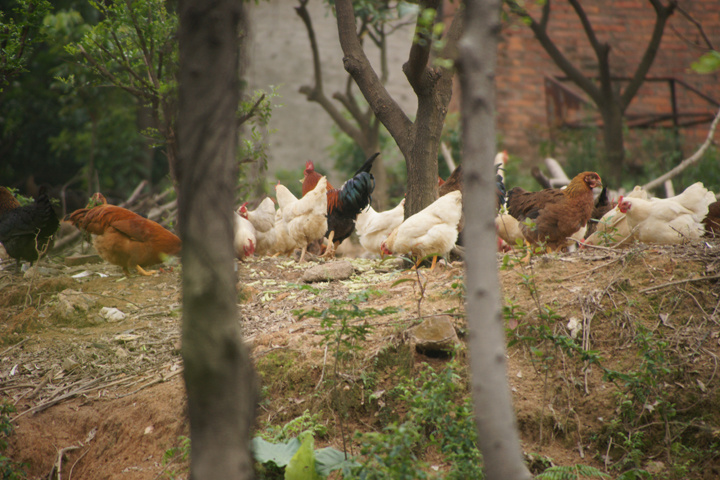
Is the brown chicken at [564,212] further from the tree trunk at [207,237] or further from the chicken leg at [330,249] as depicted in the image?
the tree trunk at [207,237]

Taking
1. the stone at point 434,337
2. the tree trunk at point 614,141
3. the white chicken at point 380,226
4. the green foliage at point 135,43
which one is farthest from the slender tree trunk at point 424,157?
the tree trunk at point 614,141

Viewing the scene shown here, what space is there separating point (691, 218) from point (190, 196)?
15.6ft

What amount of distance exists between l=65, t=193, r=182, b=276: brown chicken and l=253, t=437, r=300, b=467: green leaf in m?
3.50

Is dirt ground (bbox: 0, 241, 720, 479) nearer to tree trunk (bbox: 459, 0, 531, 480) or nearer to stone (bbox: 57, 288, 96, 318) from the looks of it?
stone (bbox: 57, 288, 96, 318)

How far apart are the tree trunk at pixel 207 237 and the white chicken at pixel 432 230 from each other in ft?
11.0

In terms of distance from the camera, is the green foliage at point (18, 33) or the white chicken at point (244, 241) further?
the white chicken at point (244, 241)

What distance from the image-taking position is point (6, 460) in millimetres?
2730

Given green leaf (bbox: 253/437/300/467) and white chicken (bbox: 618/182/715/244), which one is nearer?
green leaf (bbox: 253/437/300/467)

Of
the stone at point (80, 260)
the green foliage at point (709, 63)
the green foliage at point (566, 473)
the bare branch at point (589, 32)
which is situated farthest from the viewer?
the bare branch at point (589, 32)

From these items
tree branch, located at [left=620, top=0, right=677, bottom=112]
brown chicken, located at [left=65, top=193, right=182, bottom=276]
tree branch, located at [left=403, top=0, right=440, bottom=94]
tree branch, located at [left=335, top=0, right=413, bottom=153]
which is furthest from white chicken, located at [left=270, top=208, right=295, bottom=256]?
tree branch, located at [left=620, top=0, right=677, bottom=112]

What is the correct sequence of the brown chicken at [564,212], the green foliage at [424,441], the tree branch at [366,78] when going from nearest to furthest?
the green foliage at [424,441] < the brown chicken at [564,212] < the tree branch at [366,78]

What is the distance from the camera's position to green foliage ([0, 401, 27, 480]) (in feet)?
8.79

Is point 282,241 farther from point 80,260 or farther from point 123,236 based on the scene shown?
point 80,260

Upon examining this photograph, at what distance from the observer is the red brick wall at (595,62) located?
11367 millimetres
